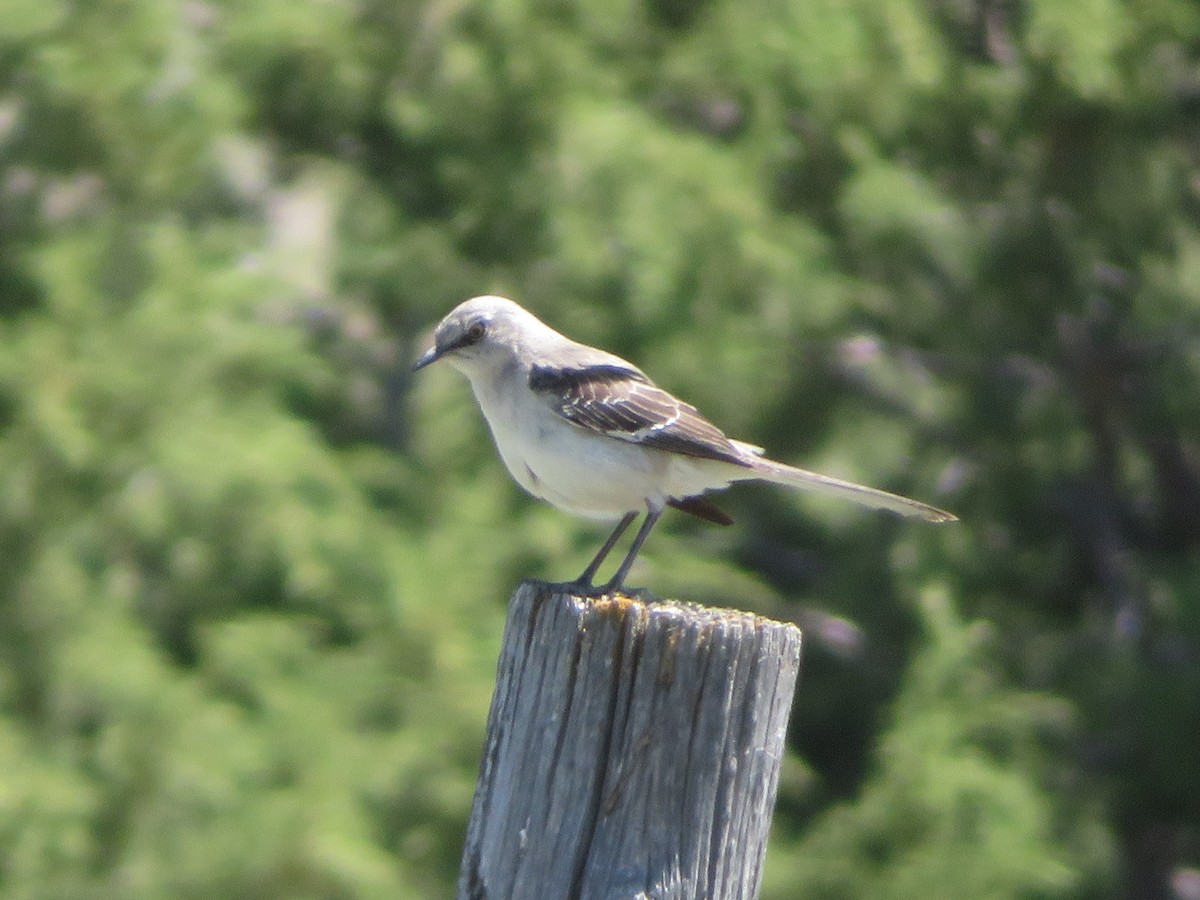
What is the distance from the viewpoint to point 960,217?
959 centimetres

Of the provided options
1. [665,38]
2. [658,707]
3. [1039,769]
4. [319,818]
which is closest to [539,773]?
[658,707]

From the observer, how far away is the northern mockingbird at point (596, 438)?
491 cm

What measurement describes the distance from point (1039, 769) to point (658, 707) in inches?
269

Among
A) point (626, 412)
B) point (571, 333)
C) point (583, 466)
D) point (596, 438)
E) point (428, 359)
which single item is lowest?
point (583, 466)

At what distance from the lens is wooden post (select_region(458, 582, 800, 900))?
117 inches

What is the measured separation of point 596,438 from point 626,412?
0.20 metres

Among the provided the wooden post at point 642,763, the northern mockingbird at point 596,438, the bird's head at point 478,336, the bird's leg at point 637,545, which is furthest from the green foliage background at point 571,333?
the wooden post at point 642,763

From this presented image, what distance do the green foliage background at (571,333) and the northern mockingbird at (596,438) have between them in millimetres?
3200

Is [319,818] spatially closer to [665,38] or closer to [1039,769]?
[1039,769]

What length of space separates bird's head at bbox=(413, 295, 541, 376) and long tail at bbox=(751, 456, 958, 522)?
1.01 meters

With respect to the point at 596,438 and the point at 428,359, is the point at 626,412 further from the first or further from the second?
the point at 428,359

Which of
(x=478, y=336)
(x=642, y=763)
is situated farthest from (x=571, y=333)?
(x=642, y=763)

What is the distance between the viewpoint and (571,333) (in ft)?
28.9

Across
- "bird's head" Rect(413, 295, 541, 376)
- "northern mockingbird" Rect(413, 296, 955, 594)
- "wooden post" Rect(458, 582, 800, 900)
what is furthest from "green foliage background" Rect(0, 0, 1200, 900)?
"wooden post" Rect(458, 582, 800, 900)
